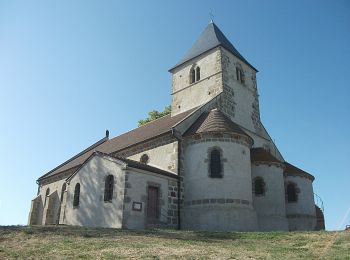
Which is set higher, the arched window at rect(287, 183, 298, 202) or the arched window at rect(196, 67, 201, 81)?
the arched window at rect(196, 67, 201, 81)

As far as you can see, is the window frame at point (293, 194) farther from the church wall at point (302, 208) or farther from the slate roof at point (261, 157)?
the slate roof at point (261, 157)

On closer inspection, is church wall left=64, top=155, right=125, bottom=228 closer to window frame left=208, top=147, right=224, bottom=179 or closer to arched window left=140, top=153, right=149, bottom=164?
arched window left=140, top=153, right=149, bottom=164

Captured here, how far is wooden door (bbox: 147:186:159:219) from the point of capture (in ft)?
59.8

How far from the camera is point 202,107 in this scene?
902 inches

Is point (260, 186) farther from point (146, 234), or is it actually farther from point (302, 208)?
point (146, 234)

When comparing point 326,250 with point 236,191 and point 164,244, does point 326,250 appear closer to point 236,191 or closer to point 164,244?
point 164,244

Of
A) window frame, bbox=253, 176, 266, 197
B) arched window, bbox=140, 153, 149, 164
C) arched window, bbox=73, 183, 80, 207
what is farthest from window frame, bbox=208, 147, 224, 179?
arched window, bbox=73, 183, 80, 207

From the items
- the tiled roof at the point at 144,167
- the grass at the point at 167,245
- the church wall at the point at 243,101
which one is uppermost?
the church wall at the point at 243,101

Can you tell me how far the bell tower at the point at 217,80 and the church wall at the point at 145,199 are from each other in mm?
7583

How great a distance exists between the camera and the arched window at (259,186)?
20.8m

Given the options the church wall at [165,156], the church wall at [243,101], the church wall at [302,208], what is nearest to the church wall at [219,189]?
the church wall at [165,156]

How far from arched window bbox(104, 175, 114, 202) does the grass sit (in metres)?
5.02

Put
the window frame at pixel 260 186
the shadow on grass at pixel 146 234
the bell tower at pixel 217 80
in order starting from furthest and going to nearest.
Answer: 1. the bell tower at pixel 217 80
2. the window frame at pixel 260 186
3. the shadow on grass at pixel 146 234

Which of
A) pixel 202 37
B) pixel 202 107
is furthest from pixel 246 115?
pixel 202 37
